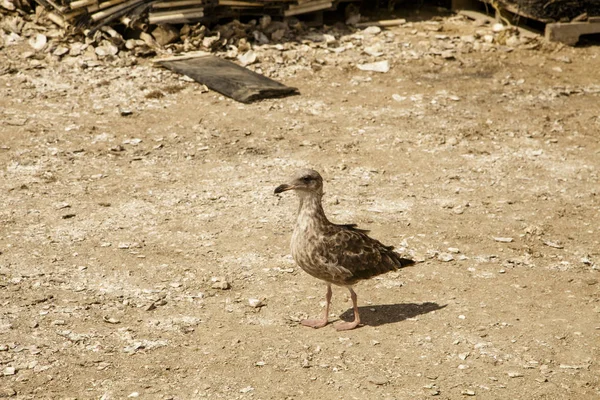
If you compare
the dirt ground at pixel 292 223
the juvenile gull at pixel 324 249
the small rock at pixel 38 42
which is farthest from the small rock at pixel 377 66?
the juvenile gull at pixel 324 249

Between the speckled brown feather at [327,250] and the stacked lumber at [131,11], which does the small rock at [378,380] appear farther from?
the stacked lumber at [131,11]

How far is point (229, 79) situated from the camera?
12.5 meters

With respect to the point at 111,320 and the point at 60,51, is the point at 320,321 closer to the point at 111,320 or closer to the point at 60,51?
the point at 111,320

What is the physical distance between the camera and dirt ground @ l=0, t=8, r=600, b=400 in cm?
643

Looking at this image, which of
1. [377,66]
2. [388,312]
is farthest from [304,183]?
[377,66]

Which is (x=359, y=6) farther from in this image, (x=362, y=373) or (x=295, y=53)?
(x=362, y=373)

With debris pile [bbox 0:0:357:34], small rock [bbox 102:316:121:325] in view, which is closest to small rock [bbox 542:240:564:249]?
small rock [bbox 102:316:121:325]

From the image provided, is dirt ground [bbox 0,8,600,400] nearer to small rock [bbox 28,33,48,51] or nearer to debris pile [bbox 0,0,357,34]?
small rock [bbox 28,33,48,51]

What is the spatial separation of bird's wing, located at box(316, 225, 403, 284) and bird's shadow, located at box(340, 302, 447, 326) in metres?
0.42

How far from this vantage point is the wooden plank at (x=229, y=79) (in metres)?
12.1

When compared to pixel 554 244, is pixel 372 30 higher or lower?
higher

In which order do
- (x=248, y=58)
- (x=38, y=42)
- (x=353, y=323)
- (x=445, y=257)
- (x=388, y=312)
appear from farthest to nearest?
1. (x=38, y=42)
2. (x=248, y=58)
3. (x=445, y=257)
4. (x=388, y=312)
5. (x=353, y=323)

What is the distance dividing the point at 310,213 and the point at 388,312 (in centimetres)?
121

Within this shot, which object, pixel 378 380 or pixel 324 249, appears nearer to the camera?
pixel 378 380
